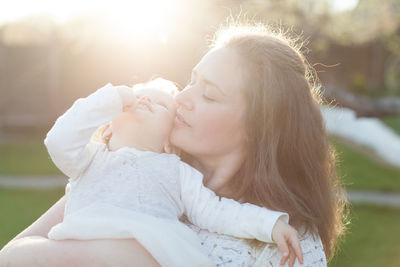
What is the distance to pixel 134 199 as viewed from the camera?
173 cm

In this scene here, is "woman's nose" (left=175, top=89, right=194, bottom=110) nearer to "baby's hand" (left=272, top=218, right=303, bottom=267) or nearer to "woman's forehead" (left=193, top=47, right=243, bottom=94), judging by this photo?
"woman's forehead" (left=193, top=47, right=243, bottom=94)

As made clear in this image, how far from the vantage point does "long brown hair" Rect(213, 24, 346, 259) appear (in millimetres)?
1878

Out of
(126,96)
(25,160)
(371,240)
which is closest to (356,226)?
(371,240)

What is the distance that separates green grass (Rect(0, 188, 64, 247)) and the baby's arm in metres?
5.37

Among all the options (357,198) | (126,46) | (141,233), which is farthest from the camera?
(126,46)

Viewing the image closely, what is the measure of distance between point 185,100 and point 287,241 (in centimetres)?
56

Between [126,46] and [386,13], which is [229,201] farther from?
[386,13]

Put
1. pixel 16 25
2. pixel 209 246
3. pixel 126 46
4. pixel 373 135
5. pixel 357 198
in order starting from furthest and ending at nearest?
pixel 16 25 → pixel 126 46 → pixel 373 135 → pixel 357 198 → pixel 209 246

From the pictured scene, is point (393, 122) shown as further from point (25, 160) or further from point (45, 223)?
point (45, 223)

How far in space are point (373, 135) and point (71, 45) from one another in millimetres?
7681

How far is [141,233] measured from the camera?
161cm

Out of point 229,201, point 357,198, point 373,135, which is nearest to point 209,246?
point 229,201

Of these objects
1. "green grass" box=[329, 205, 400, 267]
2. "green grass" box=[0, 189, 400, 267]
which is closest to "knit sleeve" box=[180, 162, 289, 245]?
"green grass" box=[0, 189, 400, 267]

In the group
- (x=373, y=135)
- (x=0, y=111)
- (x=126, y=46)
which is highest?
(x=126, y=46)
